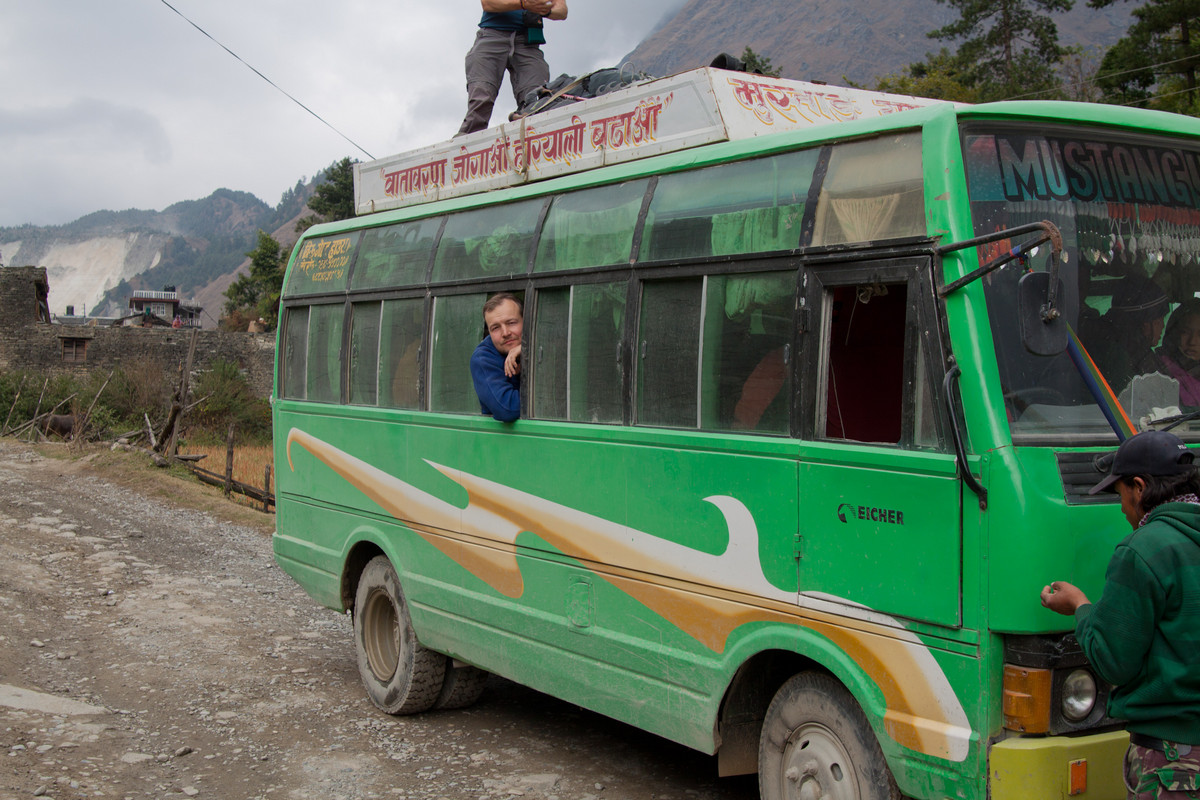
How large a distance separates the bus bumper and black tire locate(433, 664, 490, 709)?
4384 millimetres

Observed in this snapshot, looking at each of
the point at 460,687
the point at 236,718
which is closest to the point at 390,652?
the point at 460,687

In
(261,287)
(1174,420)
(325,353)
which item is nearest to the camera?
(1174,420)

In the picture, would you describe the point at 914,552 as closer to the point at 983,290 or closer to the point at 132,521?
the point at 983,290

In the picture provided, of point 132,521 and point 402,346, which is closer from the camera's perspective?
point 402,346

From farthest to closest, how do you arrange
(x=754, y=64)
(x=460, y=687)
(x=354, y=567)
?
(x=754, y=64), (x=354, y=567), (x=460, y=687)

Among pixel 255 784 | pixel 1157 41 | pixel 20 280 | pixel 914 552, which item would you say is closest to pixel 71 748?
pixel 255 784

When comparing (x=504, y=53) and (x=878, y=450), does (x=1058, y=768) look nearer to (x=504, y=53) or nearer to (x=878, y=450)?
(x=878, y=450)

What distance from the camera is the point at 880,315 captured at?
4.12m

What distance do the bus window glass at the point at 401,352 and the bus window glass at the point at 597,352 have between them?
165 cm

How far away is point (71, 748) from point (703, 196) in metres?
4.86

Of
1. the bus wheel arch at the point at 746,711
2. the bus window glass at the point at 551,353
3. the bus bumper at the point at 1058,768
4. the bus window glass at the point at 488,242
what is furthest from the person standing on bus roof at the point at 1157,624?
the bus window glass at the point at 488,242

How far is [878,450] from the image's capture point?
3955 millimetres

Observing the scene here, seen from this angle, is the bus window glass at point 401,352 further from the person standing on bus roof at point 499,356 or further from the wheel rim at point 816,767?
the wheel rim at point 816,767

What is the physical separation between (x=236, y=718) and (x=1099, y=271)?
579 cm
